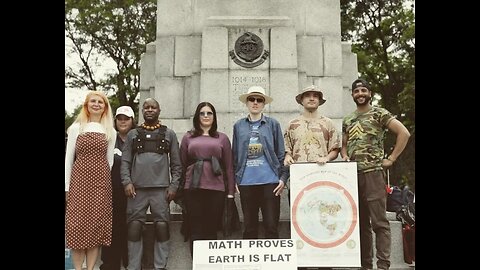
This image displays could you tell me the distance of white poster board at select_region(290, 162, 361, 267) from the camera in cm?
757

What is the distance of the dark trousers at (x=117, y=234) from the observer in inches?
301

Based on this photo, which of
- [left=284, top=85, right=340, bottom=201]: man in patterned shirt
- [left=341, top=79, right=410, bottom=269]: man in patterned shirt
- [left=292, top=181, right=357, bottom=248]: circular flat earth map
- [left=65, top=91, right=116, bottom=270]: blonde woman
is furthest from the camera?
[left=284, top=85, right=340, bottom=201]: man in patterned shirt

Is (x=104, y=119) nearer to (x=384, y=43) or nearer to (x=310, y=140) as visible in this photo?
(x=310, y=140)

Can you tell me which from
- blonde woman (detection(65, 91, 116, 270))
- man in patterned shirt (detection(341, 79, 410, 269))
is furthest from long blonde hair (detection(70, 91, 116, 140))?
man in patterned shirt (detection(341, 79, 410, 269))

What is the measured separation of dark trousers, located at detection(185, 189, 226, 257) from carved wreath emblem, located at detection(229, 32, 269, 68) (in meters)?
3.77

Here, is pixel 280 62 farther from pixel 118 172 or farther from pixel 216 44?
pixel 118 172

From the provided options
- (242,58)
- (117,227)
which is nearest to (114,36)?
(242,58)

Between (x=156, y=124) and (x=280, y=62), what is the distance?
374 centimetres

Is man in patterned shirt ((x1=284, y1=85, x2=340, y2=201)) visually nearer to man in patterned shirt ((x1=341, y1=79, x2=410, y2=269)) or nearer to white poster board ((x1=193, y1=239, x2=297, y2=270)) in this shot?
man in patterned shirt ((x1=341, y1=79, x2=410, y2=269))
